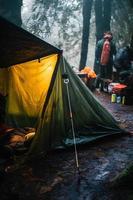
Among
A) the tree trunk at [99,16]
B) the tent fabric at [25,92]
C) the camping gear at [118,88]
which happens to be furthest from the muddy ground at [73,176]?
the tree trunk at [99,16]

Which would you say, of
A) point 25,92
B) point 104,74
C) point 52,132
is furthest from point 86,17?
point 52,132

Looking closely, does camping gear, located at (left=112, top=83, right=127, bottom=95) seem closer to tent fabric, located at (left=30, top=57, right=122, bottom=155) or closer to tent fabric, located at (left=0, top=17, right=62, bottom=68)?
tent fabric, located at (left=30, top=57, right=122, bottom=155)

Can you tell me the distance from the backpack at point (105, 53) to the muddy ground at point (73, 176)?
8243 mm

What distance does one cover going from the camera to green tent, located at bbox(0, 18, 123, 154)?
700cm

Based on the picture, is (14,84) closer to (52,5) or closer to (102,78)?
(102,78)

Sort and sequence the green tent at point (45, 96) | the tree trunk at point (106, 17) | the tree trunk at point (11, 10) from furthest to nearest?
the tree trunk at point (106, 17)
the tree trunk at point (11, 10)
the green tent at point (45, 96)

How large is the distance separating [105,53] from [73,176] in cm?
1036

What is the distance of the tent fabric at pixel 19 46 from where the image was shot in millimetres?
6531

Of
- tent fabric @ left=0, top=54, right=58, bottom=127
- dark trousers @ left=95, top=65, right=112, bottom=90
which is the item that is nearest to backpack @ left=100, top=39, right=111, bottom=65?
dark trousers @ left=95, top=65, right=112, bottom=90

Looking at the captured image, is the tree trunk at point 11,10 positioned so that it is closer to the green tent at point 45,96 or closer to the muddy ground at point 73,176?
the green tent at point 45,96

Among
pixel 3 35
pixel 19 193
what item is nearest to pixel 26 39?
pixel 3 35

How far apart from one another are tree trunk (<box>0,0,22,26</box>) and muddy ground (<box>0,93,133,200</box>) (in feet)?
32.8

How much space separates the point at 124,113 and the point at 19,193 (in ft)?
21.8

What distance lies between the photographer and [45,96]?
24.5 feet
